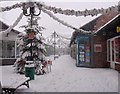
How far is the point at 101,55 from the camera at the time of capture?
767 inches

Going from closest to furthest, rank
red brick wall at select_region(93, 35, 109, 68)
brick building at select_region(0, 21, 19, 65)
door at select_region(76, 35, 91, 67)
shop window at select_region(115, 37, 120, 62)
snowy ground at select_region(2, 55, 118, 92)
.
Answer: snowy ground at select_region(2, 55, 118, 92) → shop window at select_region(115, 37, 120, 62) → red brick wall at select_region(93, 35, 109, 68) → door at select_region(76, 35, 91, 67) → brick building at select_region(0, 21, 19, 65)

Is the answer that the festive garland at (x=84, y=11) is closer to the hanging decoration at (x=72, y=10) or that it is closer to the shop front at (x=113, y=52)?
the hanging decoration at (x=72, y=10)

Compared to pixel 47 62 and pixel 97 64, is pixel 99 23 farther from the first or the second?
pixel 47 62

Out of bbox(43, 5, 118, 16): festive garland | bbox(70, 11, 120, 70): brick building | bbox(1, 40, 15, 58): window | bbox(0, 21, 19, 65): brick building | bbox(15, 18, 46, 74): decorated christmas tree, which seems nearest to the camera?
bbox(43, 5, 118, 16): festive garland

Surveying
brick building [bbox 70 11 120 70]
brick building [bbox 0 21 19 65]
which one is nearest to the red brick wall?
brick building [bbox 70 11 120 70]

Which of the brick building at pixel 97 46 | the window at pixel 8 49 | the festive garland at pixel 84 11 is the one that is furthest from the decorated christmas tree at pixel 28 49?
the window at pixel 8 49

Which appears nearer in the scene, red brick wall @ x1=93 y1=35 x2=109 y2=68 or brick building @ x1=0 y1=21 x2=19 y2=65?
red brick wall @ x1=93 y1=35 x2=109 y2=68

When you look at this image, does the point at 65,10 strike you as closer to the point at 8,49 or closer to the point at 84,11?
the point at 84,11

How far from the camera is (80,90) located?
8469mm

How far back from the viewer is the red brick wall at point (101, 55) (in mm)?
19375

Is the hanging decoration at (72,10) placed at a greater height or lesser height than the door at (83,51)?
greater

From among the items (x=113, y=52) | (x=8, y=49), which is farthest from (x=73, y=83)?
(x=8, y=49)

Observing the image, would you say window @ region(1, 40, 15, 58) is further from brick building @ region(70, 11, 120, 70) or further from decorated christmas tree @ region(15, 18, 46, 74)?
decorated christmas tree @ region(15, 18, 46, 74)

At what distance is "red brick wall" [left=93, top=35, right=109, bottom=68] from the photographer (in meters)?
19.4
